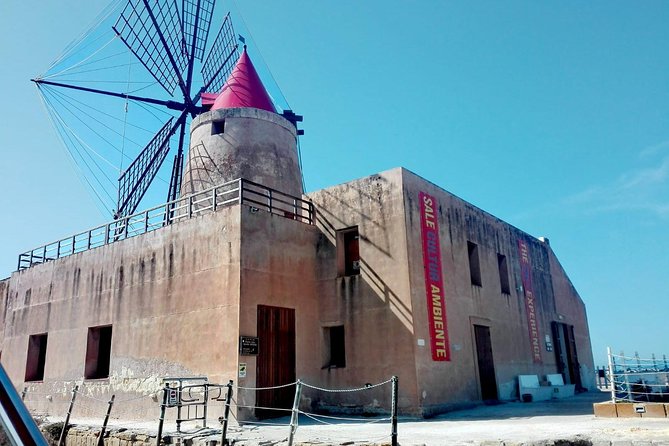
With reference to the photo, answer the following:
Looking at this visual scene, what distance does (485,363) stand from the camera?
53.2 ft

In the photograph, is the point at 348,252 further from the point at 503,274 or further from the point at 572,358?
the point at 572,358

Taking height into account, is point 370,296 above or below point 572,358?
above

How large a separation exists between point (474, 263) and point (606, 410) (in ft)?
22.6

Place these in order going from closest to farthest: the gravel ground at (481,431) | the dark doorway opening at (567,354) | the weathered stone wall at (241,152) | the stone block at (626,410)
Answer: the gravel ground at (481,431)
the stone block at (626,410)
the weathered stone wall at (241,152)
the dark doorway opening at (567,354)

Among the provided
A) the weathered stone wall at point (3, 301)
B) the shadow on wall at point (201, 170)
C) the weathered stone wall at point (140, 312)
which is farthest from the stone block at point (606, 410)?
the weathered stone wall at point (3, 301)

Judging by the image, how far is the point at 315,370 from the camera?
14.5m

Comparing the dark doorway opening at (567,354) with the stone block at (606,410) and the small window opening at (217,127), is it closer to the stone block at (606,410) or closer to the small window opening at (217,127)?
the stone block at (606,410)

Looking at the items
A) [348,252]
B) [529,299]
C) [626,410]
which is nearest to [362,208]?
[348,252]

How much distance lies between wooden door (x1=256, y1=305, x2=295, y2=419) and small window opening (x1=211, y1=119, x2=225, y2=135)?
7.52 metres

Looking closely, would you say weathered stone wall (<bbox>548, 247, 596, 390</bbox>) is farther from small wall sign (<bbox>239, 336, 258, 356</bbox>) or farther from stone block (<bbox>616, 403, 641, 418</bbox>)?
small wall sign (<bbox>239, 336, 258, 356</bbox>)

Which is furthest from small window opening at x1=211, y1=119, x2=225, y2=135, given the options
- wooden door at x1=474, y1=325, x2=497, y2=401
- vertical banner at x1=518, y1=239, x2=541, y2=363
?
vertical banner at x1=518, y1=239, x2=541, y2=363

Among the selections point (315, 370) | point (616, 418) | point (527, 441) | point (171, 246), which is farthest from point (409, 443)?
point (171, 246)

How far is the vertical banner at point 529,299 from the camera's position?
775 inches

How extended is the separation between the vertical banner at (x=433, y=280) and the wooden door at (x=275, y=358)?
367 centimetres
